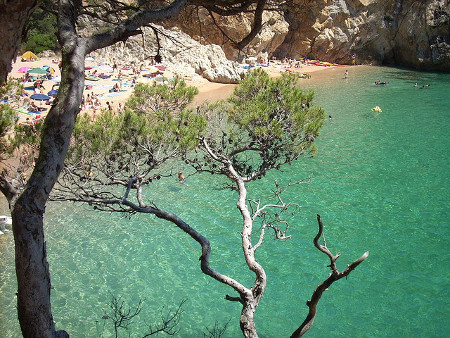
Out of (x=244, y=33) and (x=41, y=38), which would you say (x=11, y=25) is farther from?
(x=244, y=33)

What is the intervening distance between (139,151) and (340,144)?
1493 centimetres

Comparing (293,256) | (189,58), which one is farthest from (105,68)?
(293,256)

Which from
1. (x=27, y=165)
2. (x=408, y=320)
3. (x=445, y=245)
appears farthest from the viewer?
(x=445, y=245)

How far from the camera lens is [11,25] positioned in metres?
3.53

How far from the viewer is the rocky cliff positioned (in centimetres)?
4138

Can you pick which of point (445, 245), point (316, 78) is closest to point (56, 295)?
point (445, 245)

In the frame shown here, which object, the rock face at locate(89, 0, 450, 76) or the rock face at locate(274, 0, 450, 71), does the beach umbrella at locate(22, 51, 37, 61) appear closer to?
the rock face at locate(89, 0, 450, 76)

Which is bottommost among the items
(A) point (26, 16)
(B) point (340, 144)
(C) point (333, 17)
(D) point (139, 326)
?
(D) point (139, 326)

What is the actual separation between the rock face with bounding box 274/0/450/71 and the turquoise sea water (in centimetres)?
2914

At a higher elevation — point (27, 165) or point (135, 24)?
point (135, 24)

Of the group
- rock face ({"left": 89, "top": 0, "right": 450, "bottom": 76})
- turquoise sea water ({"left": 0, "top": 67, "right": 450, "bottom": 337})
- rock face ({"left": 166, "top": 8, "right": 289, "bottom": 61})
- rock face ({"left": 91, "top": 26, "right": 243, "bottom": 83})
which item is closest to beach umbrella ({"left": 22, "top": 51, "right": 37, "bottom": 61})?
rock face ({"left": 91, "top": 26, "right": 243, "bottom": 83})

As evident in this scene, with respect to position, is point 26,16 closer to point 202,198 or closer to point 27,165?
point 27,165

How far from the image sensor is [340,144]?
1997 centimetres

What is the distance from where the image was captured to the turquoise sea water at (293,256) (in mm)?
9031
